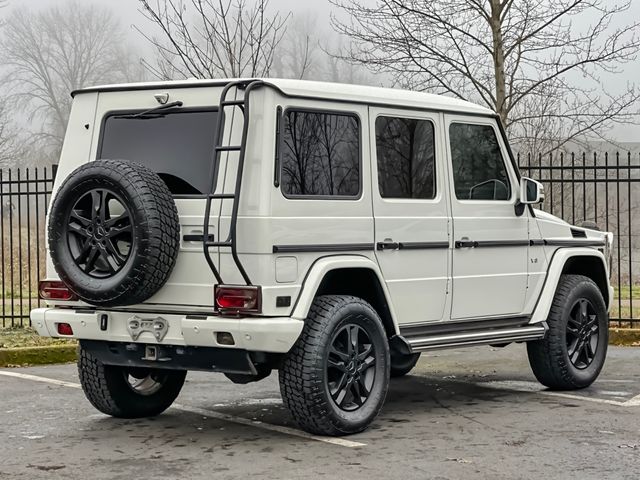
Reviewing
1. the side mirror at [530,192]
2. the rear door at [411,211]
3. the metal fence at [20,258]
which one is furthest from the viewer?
the metal fence at [20,258]

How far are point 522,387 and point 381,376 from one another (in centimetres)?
245

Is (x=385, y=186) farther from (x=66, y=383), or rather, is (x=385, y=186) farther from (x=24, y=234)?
(x=24, y=234)

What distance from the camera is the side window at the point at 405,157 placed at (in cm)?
767

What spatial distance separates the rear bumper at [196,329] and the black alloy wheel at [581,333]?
3268mm

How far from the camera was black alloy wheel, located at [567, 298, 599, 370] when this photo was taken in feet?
30.1

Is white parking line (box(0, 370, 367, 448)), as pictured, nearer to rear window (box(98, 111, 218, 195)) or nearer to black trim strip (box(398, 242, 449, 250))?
black trim strip (box(398, 242, 449, 250))

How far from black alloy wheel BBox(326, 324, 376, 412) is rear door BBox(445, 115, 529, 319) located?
40.0 inches

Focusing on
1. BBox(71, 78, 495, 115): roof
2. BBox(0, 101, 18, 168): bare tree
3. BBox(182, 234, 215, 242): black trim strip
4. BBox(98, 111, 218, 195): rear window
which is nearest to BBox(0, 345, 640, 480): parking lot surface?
BBox(182, 234, 215, 242): black trim strip

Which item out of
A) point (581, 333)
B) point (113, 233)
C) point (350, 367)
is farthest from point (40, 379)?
point (581, 333)

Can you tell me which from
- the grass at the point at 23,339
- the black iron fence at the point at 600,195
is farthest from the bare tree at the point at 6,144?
the grass at the point at 23,339

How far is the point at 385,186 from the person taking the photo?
7641mm

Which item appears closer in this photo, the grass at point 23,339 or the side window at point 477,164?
the side window at point 477,164

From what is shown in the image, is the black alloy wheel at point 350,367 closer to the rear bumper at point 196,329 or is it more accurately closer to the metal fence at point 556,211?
the rear bumper at point 196,329

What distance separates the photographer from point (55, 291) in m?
7.52
